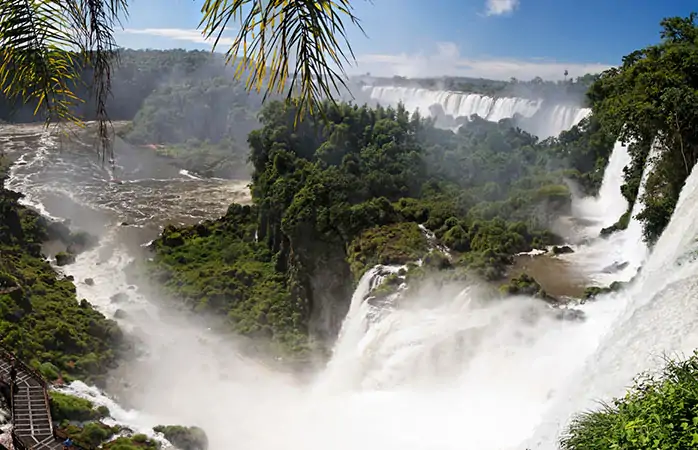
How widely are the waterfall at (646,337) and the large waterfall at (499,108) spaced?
28.1 meters

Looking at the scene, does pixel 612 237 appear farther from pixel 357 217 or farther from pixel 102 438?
pixel 102 438

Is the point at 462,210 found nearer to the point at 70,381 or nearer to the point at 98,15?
the point at 70,381

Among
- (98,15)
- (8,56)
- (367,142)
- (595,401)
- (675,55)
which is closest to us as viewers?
(98,15)

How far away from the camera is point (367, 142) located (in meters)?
28.8

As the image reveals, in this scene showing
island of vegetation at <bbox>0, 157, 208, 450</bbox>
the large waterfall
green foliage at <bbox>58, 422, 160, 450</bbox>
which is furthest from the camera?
the large waterfall

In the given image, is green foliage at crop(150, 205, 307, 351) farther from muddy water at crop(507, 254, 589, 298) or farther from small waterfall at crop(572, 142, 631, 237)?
small waterfall at crop(572, 142, 631, 237)

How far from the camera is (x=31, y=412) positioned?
13.1 meters

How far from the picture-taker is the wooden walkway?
1223cm

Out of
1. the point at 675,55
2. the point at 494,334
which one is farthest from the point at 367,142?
the point at 494,334

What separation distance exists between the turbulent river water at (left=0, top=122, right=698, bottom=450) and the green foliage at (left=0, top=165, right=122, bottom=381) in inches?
41.6

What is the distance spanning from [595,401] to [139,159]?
169 ft

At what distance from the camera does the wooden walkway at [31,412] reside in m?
12.2

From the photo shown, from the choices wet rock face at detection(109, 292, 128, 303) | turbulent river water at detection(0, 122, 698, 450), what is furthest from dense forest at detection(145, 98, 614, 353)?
wet rock face at detection(109, 292, 128, 303)

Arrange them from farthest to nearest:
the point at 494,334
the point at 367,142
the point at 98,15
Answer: the point at 367,142 < the point at 494,334 < the point at 98,15
